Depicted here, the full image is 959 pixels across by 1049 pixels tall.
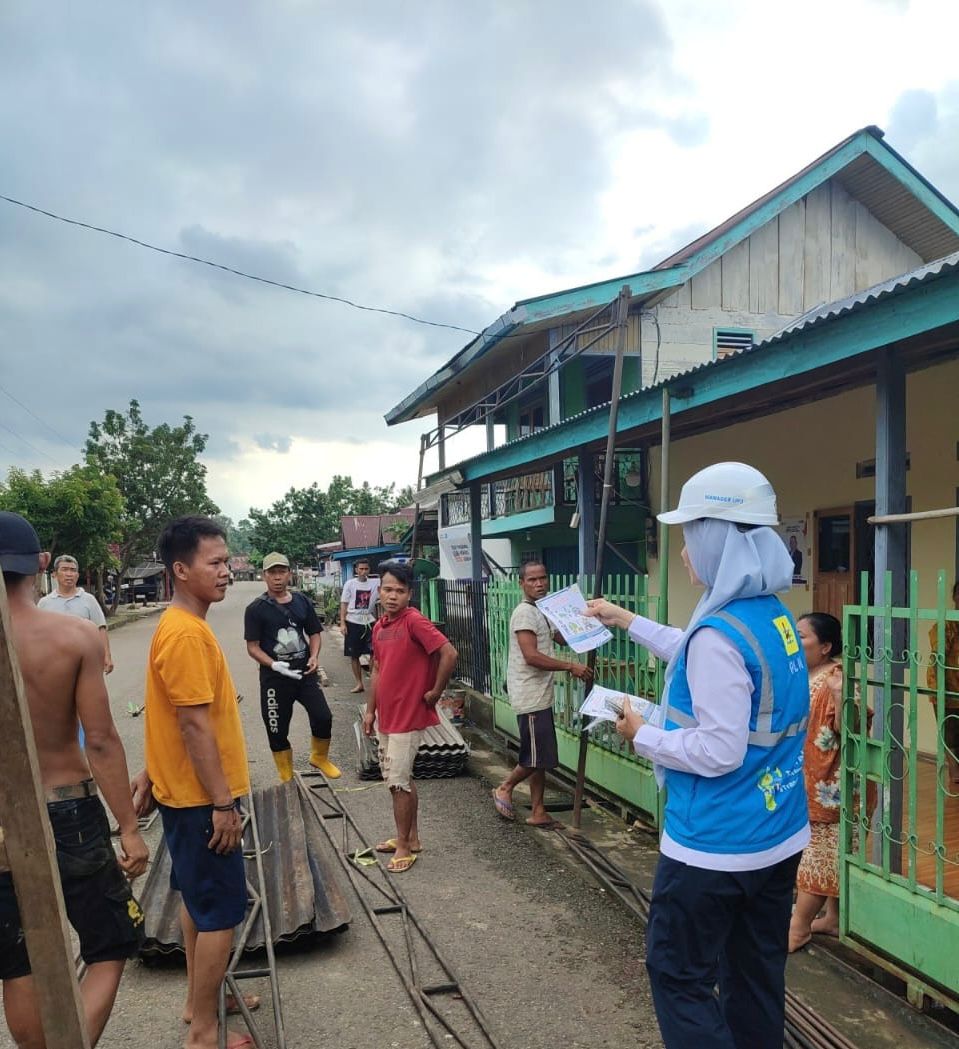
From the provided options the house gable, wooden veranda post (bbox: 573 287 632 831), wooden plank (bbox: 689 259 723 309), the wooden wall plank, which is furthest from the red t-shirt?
the wooden wall plank

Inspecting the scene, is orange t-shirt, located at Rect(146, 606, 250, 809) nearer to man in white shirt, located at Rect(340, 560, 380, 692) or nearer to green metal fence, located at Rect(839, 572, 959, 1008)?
green metal fence, located at Rect(839, 572, 959, 1008)

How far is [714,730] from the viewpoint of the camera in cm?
200

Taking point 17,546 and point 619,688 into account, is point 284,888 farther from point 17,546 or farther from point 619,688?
point 619,688

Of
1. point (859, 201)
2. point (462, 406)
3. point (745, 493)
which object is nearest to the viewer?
point (745, 493)

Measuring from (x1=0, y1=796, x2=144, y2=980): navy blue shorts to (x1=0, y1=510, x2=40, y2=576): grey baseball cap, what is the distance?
2.35 feet

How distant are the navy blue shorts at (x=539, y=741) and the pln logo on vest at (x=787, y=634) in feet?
10.8

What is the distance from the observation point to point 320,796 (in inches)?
240

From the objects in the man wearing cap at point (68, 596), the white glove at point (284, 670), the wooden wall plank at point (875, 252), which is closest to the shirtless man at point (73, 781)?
the white glove at point (284, 670)

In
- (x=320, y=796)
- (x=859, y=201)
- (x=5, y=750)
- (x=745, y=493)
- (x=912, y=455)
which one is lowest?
(x=320, y=796)

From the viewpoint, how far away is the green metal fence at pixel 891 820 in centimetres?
289

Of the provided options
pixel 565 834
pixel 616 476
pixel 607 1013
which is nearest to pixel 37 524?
pixel 616 476

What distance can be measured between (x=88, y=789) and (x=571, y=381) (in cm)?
1112

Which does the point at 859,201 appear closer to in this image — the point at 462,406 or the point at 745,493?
the point at 462,406

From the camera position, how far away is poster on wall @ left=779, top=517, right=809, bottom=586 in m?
7.66
